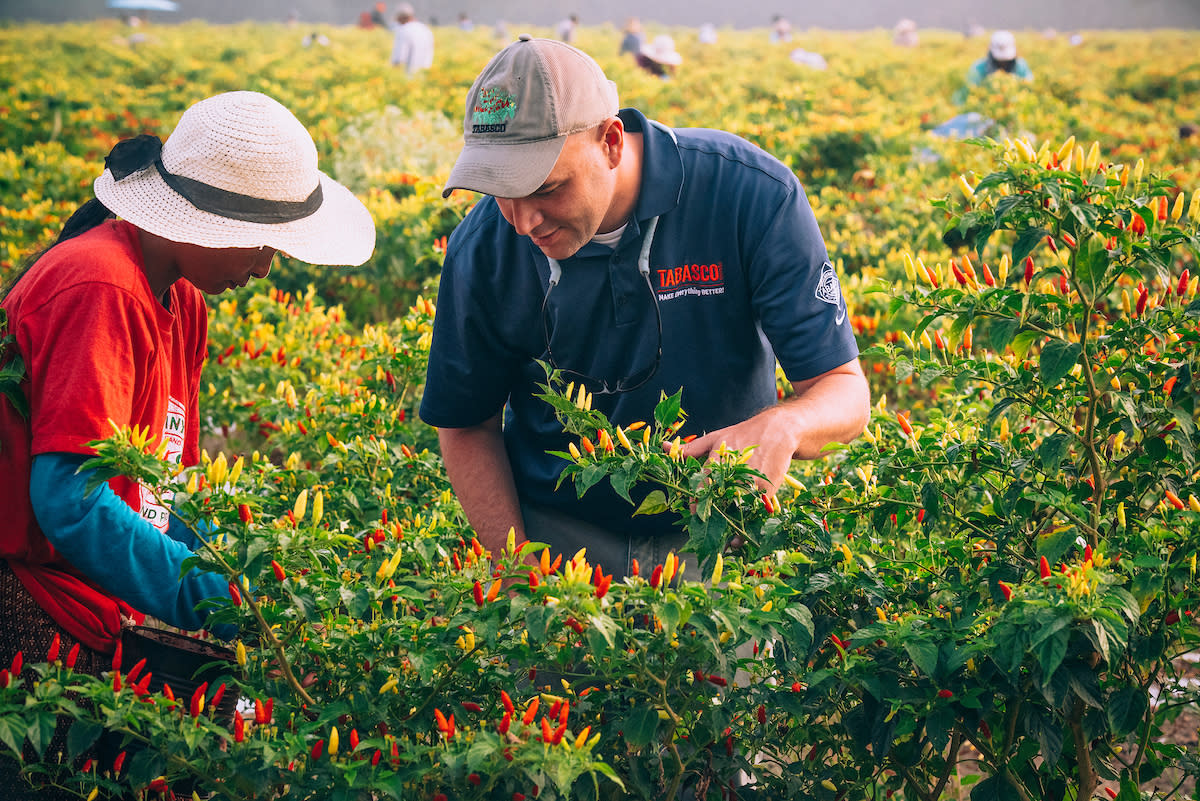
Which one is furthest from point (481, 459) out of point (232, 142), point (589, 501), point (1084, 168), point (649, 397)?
point (1084, 168)

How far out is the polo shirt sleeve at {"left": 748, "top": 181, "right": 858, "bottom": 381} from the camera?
6.81 ft

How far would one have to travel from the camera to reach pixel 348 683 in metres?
1.86

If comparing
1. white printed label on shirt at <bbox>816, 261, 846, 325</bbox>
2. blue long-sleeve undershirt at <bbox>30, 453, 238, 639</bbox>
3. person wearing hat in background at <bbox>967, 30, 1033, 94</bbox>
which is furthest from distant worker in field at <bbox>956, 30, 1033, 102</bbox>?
blue long-sleeve undershirt at <bbox>30, 453, 238, 639</bbox>

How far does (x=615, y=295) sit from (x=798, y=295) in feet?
1.24

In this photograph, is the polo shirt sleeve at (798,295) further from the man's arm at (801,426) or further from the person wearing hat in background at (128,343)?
the person wearing hat in background at (128,343)

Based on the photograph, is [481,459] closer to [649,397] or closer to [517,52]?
[649,397]

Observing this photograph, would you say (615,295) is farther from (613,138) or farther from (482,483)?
(482,483)

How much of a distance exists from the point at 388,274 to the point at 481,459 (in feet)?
11.5

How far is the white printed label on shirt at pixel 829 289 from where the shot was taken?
2096 mm

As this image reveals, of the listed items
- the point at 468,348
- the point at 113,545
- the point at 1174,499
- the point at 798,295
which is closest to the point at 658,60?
the point at 468,348

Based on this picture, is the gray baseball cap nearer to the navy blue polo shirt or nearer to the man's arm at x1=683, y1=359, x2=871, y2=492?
the navy blue polo shirt

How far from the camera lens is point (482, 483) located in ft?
7.79

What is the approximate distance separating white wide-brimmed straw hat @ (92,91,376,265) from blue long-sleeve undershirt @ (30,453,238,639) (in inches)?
18.9

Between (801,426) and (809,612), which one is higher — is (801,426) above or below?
above
